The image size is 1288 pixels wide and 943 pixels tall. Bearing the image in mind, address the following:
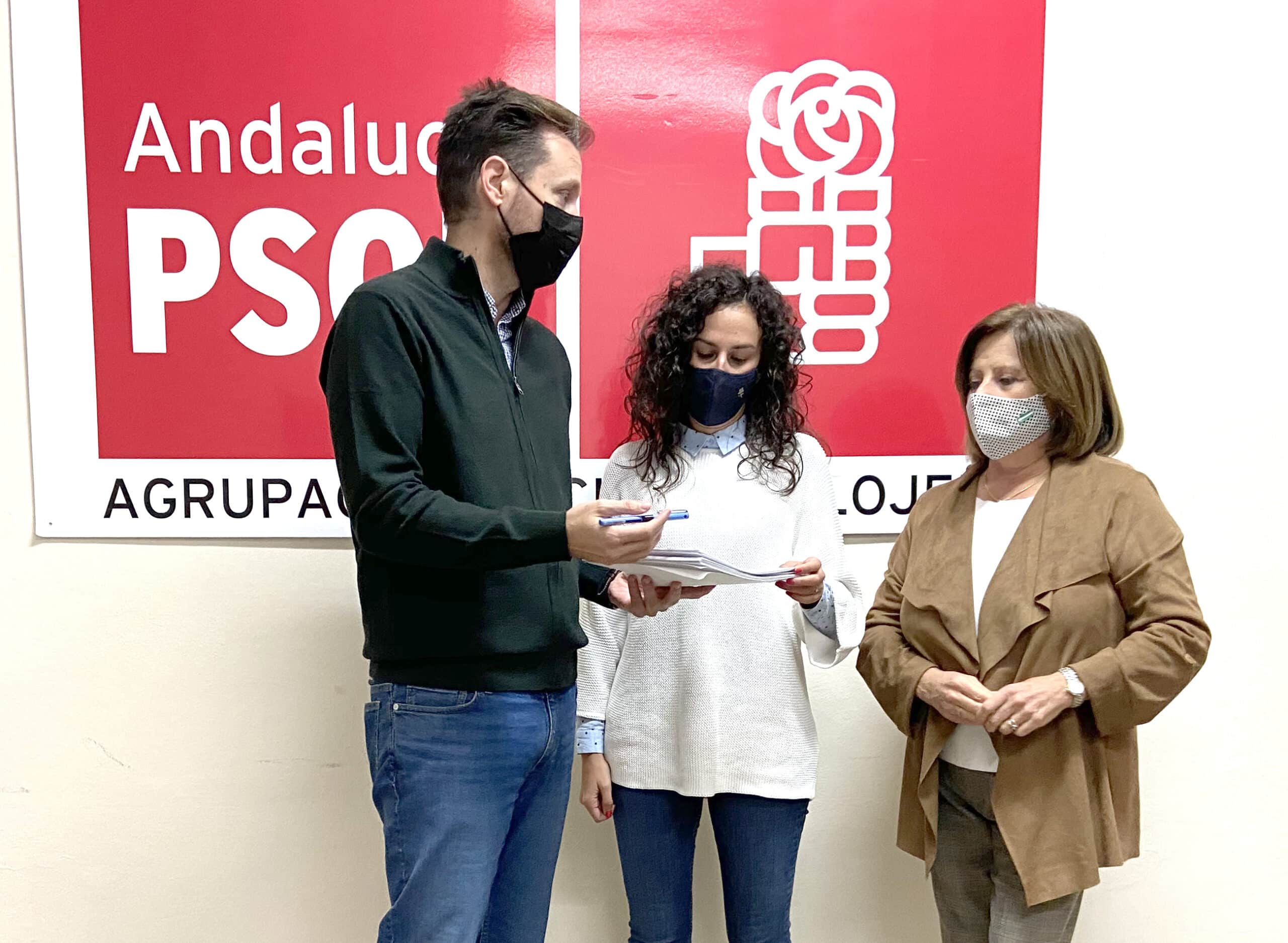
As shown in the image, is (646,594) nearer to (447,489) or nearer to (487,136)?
(447,489)

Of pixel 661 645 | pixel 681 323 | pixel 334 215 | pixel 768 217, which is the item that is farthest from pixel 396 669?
pixel 768 217

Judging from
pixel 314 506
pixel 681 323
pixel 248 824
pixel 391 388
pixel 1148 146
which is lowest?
pixel 248 824

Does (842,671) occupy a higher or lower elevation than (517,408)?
lower

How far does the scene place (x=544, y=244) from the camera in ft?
4.63

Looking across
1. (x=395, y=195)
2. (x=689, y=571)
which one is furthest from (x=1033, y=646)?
(x=395, y=195)

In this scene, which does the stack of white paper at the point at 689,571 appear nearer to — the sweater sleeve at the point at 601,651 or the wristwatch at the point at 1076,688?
the sweater sleeve at the point at 601,651

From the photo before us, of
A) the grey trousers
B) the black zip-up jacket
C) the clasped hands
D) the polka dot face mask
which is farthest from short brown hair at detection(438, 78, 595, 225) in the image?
the grey trousers

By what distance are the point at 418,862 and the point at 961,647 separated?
96 cm

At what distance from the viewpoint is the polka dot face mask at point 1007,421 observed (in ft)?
5.24

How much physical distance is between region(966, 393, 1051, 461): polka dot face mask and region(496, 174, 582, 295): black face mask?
768 mm

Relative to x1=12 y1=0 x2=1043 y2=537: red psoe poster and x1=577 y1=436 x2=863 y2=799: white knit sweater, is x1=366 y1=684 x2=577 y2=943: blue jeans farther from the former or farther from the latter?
x1=12 y1=0 x2=1043 y2=537: red psoe poster

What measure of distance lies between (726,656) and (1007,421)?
654 mm

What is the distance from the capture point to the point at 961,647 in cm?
160

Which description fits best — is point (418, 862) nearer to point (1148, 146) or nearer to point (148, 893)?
point (148, 893)
